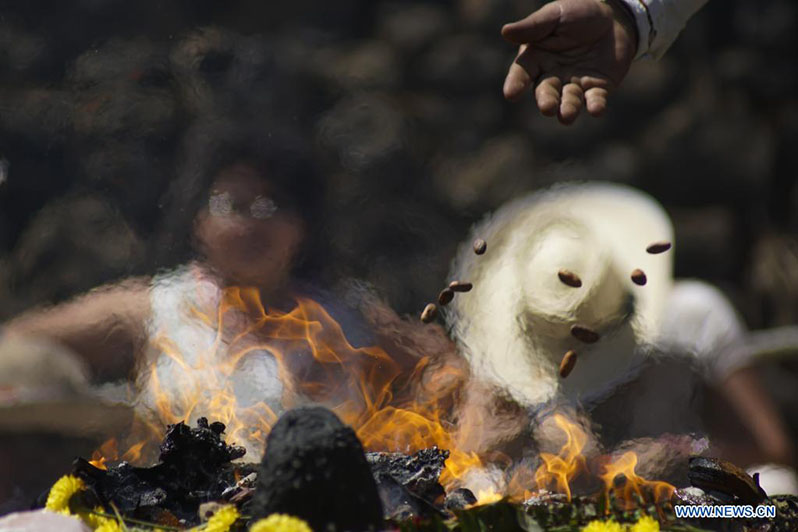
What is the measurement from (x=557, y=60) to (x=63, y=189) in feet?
4.63

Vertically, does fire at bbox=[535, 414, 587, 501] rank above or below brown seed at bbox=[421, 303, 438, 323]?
below

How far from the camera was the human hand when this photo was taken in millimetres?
1488

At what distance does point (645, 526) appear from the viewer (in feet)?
3.12

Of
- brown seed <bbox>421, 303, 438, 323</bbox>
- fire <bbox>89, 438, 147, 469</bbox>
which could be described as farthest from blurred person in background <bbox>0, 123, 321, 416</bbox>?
brown seed <bbox>421, 303, 438, 323</bbox>

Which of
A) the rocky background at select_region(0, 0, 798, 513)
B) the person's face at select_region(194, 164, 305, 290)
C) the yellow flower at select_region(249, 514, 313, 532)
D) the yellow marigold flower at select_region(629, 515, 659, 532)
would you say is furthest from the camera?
the rocky background at select_region(0, 0, 798, 513)

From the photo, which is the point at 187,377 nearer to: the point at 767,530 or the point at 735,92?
the point at 767,530

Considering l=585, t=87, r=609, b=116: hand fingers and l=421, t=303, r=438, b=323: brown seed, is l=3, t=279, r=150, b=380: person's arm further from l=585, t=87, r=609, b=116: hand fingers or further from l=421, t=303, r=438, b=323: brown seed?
l=585, t=87, r=609, b=116: hand fingers

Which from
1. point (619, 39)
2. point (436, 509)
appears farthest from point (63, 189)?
point (436, 509)

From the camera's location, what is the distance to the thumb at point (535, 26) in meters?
1.49

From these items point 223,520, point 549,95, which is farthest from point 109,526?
point 549,95

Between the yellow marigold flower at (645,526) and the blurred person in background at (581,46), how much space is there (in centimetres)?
70

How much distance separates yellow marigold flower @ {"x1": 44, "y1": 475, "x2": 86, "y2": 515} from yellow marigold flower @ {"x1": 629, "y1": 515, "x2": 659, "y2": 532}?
65 centimetres

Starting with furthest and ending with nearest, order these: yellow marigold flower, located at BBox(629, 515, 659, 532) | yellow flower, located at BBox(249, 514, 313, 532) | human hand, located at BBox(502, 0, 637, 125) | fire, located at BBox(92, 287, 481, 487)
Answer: fire, located at BBox(92, 287, 481, 487) < human hand, located at BBox(502, 0, 637, 125) < yellow marigold flower, located at BBox(629, 515, 659, 532) < yellow flower, located at BBox(249, 514, 313, 532)

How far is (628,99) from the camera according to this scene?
3266mm
